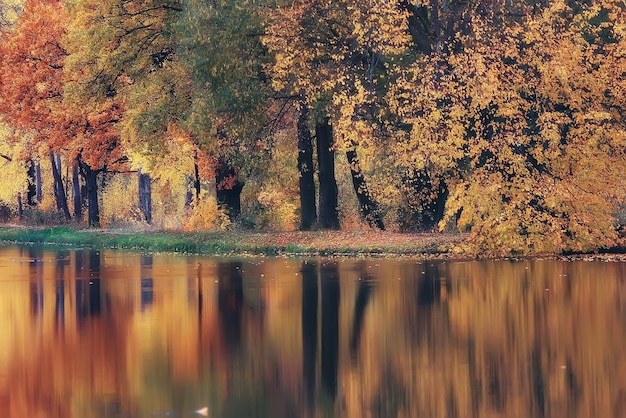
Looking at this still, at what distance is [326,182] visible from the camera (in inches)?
1799

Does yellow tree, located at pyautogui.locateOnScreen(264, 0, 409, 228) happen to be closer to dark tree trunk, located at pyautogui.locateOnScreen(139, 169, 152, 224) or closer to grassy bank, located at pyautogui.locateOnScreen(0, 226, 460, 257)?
grassy bank, located at pyautogui.locateOnScreen(0, 226, 460, 257)

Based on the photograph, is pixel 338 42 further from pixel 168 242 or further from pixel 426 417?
pixel 426 417

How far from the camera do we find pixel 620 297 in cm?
2248

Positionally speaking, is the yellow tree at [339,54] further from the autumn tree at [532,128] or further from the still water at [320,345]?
the still water at [320,345]

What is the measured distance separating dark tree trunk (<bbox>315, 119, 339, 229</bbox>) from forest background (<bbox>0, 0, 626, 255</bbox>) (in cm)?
7

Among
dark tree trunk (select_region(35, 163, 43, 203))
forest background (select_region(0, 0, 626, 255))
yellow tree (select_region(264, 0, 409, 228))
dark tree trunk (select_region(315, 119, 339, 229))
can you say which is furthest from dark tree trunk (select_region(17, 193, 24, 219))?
yellow tree (select_region(264, 0, 409, 228))

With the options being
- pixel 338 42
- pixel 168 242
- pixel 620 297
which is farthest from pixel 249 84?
pixel 620 297

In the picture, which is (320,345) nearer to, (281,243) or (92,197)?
(281,243)

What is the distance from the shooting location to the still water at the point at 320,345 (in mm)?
12594

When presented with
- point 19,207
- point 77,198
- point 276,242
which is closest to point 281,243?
point 276,242

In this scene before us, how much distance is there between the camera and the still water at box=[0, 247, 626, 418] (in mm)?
12594

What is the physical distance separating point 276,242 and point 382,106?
5.76 metres

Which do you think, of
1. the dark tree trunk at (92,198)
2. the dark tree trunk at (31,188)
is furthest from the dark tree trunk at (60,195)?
the dark tree trunk at (31,188)

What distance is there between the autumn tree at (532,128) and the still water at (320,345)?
5.40 metres
